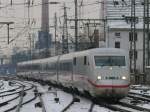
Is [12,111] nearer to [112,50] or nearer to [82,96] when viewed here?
[112,50]

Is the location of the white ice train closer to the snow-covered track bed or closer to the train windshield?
the train windshield

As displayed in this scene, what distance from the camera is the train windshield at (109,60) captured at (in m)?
24.3

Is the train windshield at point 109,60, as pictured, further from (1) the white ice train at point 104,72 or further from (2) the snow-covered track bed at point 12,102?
(2) the snow-covered track bed at point 12,102

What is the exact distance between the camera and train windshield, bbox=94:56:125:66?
2427 centimetres

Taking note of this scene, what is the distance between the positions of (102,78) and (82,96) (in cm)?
687

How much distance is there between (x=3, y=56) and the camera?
133 meters

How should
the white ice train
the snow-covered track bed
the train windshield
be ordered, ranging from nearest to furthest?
the snow-covered track bed < the white ice train < the train windshield

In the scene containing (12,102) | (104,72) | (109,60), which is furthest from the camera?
(12,102)

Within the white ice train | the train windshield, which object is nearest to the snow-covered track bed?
the white ice train

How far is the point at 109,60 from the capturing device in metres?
24.5

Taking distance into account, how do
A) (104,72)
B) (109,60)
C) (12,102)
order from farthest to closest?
(12,102)
(109,60)
(104,72)

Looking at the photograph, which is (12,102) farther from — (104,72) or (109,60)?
(109,60)

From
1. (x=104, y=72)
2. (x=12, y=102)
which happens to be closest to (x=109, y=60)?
(x=104, y=72)

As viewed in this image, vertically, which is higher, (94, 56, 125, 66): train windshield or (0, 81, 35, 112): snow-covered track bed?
(94, 56, 125, 66): train windshield
